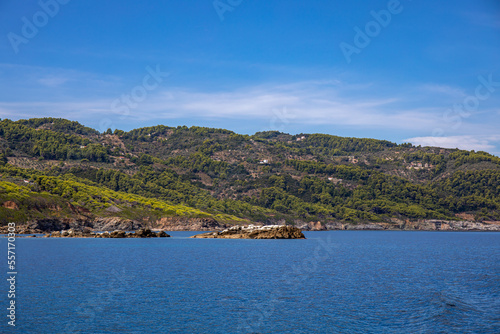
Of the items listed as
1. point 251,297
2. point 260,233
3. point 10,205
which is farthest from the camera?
point 10,205

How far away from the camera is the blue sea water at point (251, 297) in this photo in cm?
3256

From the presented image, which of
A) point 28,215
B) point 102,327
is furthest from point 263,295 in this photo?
point 28,215

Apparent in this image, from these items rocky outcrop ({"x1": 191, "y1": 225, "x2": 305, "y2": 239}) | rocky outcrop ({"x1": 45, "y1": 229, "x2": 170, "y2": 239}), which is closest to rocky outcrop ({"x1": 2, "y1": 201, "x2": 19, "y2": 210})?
rocky outcrop ({"x1": 45, "y1": 229, "x2": 170, "y2": 239})

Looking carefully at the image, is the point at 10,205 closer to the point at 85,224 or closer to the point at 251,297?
the point at 85,224

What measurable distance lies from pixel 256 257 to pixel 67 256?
31685mm

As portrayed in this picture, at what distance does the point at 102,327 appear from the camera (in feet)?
103

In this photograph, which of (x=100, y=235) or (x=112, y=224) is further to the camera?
(x=112, y=224)

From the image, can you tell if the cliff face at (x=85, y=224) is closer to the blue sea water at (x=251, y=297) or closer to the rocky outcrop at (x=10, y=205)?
the rocky outcrop at (x=10, y=205)

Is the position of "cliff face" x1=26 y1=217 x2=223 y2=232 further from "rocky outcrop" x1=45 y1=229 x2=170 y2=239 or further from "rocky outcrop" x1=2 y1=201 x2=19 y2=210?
"rocky outcrop" x1=45 y1=229 x2=170 y2=239

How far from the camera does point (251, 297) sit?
140 ft

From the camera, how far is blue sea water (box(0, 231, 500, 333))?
32.6 m

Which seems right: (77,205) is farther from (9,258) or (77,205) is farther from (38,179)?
(9,258)

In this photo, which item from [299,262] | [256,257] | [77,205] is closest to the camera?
[299,262]

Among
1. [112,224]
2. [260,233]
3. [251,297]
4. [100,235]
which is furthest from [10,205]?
[251,297]
